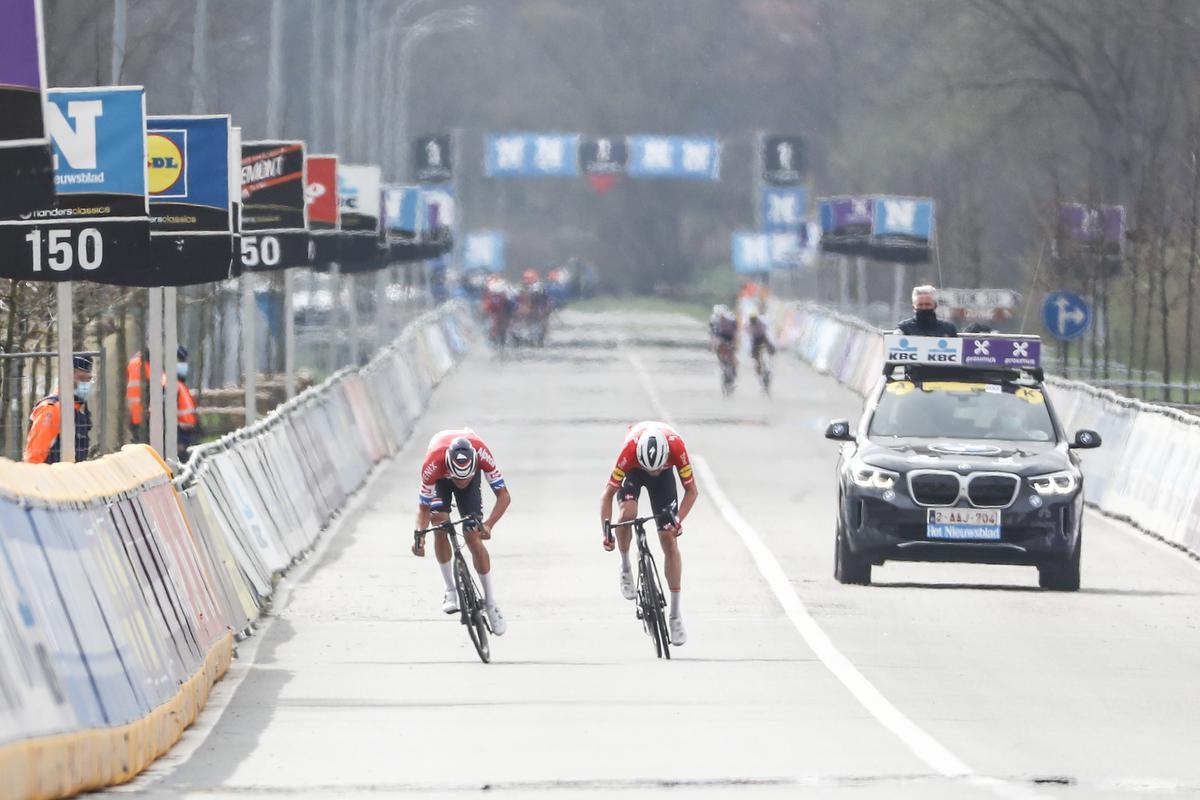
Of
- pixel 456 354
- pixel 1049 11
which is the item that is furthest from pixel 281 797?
pixel 1049 11

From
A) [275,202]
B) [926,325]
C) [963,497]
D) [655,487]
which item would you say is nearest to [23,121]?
[655,487]

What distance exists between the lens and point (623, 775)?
10891mm

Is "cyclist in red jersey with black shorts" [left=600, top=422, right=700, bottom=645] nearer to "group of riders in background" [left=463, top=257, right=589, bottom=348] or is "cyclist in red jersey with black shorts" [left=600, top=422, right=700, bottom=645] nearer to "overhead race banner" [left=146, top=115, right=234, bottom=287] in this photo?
"overhead race banner" [left=146, top=115, right=234, bottom=287]

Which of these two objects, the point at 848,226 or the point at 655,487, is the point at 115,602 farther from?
the point at 848,226

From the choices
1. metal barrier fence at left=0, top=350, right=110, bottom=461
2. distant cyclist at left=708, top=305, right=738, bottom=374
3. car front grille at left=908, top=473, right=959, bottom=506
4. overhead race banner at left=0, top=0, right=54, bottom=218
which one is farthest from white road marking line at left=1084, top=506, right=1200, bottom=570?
distant cyclist at left=708, top=305, right=738, bottom=374

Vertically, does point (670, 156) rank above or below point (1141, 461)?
above

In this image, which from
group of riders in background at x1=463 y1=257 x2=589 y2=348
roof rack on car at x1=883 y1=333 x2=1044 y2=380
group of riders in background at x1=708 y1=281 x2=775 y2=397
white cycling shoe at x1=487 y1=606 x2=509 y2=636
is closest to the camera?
white cycling shoe at x1=487 y1=606 x2=509 y2=636

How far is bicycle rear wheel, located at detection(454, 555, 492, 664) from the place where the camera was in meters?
15.9

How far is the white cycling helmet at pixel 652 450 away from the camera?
16125 millimetres

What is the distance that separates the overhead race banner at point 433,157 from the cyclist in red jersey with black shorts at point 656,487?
238 feet

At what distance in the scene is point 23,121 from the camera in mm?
11102

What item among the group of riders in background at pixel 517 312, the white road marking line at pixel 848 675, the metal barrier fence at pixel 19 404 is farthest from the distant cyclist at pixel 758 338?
the metal barrier fence at pixel 19 404

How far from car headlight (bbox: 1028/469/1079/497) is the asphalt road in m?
0.80

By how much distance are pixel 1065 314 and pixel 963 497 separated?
16963 millimetres
